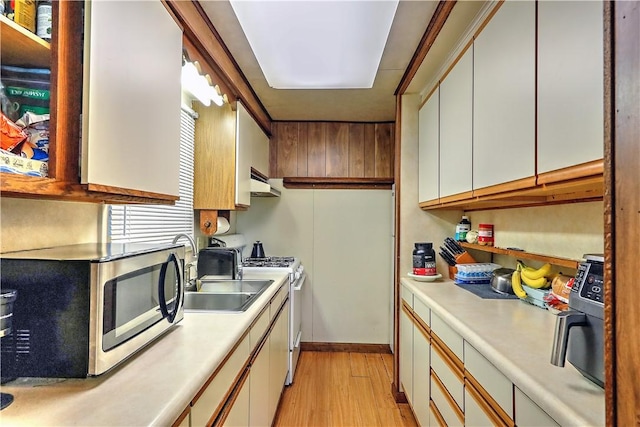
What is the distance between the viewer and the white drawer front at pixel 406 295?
2424mm

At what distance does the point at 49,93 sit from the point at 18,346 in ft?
2.08

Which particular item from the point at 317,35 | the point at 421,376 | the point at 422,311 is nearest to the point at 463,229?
the point at 422,311

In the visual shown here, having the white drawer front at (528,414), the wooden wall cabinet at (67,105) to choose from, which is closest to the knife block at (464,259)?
the white drawer front at (528,414)

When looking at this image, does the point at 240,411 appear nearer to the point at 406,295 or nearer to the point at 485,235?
the point at 406,295

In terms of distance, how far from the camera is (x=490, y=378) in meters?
1.24

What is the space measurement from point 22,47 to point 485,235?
2376 mm

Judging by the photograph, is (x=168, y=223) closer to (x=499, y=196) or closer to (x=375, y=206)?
(x=499, y=196)

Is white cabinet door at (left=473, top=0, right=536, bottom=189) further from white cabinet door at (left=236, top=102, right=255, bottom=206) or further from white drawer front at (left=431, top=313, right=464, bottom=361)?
white cabinet door at (left=236, top=102, right=255, bottom=206)

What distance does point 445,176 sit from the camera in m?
2.16

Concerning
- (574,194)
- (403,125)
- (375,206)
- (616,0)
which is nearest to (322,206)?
(375,206)

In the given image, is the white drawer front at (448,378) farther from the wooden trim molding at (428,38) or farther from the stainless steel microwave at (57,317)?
the wooden trim molding at (428,38)

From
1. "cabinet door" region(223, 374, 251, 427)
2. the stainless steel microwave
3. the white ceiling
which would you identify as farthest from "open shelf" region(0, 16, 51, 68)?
"cabinet door" region(223, 374, 251, 427)

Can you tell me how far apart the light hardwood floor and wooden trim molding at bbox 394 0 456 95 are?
90.7 inches

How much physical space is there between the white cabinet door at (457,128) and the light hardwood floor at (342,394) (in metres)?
1.58
